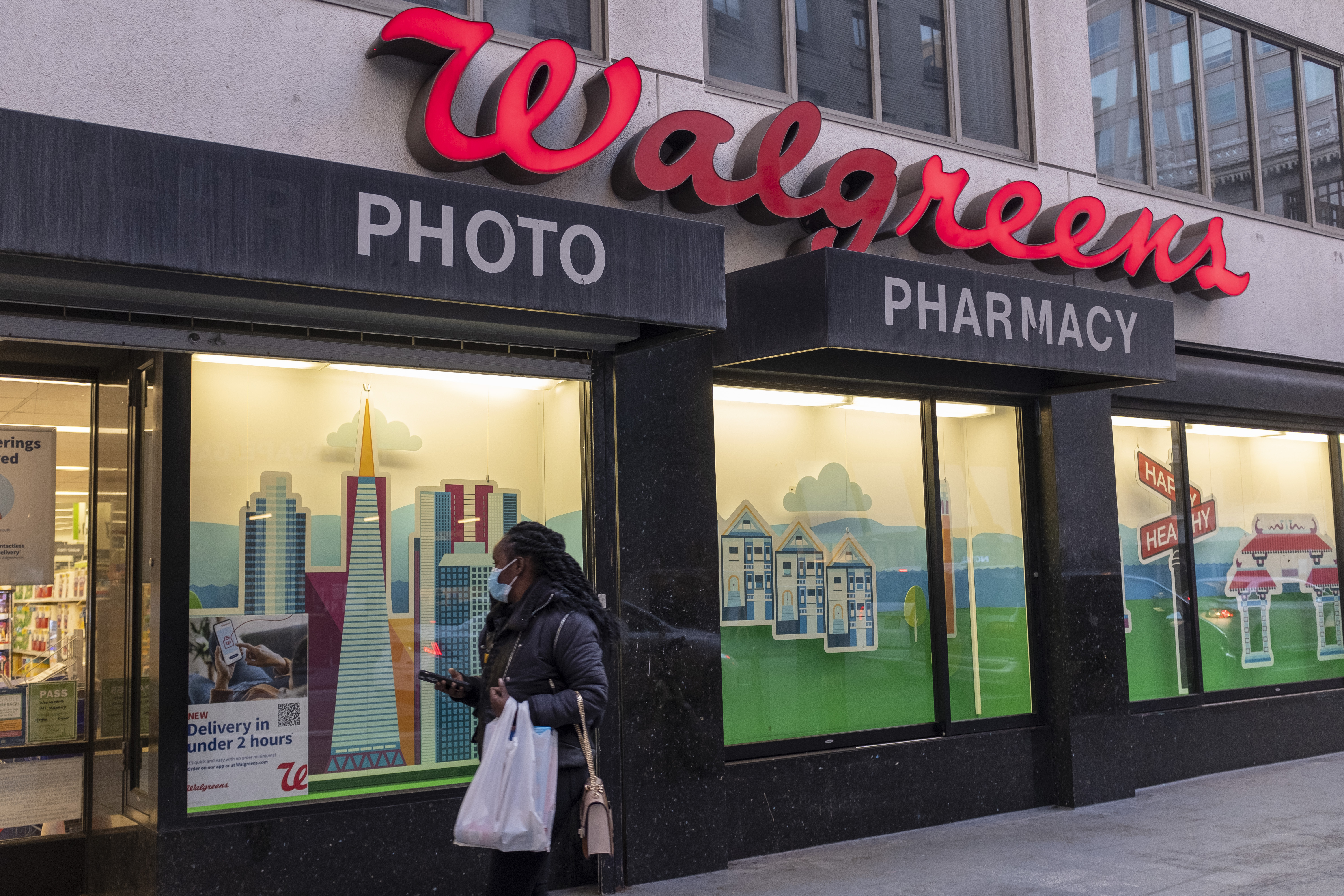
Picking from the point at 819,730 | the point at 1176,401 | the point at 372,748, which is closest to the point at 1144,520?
the point at 1176,401

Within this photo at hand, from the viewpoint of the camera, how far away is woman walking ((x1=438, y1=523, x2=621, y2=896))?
169 inches

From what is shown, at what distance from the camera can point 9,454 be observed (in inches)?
262

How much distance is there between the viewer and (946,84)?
28.8 feet

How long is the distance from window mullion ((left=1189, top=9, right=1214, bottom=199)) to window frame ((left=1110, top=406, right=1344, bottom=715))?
2008mm

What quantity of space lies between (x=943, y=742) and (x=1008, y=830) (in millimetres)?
696

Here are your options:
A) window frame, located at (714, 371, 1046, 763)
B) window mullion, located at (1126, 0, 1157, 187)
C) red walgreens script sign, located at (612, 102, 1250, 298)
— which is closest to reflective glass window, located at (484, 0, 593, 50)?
red walgreens script sign, located at (612, 102, 1250, 298)

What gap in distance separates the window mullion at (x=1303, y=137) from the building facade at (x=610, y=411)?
197 centimetres

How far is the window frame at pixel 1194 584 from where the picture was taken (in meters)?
9.62

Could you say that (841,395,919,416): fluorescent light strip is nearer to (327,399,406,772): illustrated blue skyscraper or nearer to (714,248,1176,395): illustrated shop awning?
(714,248,1176,395): illustrated shop awning

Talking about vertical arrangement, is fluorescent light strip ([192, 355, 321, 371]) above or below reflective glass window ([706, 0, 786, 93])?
below

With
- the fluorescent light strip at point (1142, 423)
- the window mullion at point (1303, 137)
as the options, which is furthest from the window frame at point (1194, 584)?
the window mullion at point (1303, 137)

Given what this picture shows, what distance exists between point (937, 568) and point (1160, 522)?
264 cm

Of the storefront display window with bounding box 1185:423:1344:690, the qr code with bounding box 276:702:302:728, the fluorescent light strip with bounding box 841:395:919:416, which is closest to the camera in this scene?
the qr code with bounding box 276:702:302:728

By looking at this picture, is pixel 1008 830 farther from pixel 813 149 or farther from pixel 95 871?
pixel 95 871
